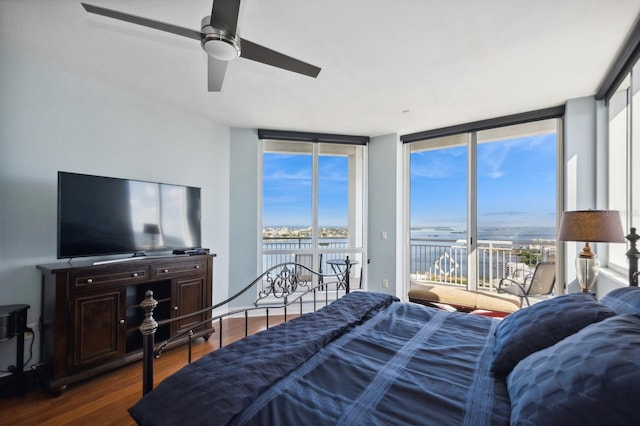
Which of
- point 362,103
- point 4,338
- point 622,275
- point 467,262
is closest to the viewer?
point 4,338

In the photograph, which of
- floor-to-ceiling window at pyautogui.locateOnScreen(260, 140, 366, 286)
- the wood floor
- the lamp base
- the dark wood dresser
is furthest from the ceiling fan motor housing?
the lamp base

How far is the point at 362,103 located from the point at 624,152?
7.82 feet

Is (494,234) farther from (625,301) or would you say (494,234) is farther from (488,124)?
(625,301)

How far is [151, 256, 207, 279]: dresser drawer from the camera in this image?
271 centimetres

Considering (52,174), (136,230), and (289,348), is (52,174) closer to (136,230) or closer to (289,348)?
(136,230)

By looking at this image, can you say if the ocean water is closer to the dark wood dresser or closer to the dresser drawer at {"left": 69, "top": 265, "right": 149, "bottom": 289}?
the dark wood dresser

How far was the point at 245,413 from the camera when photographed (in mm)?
895

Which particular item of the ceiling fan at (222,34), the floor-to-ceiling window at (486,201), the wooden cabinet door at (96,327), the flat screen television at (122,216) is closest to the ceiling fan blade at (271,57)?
the ceiling fan at (222,34)

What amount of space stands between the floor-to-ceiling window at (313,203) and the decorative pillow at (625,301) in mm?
3155

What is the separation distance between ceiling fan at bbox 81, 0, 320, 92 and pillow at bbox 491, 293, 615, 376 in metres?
1.84

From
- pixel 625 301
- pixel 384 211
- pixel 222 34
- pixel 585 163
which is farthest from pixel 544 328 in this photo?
pixel 384 211

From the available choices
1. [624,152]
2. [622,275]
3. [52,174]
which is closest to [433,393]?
[622,275]

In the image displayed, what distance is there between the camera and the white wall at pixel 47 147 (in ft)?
7.37

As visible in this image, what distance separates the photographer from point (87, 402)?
2074mm
